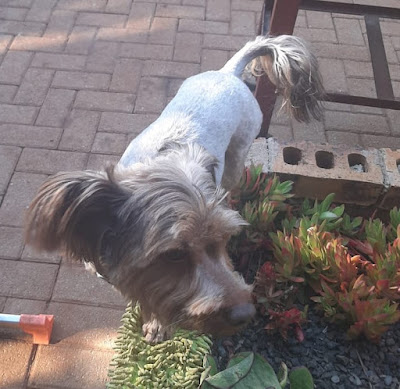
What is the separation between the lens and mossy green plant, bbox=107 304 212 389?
240 centimetres

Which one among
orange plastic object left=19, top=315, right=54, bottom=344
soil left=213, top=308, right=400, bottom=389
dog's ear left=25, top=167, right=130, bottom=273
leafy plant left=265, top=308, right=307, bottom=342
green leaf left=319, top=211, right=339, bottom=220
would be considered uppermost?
dog's ear left=25, top=167, right=130, bottom=273

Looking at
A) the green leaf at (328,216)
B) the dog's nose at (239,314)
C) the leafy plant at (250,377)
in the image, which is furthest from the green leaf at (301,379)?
the green leaf at (328,216)

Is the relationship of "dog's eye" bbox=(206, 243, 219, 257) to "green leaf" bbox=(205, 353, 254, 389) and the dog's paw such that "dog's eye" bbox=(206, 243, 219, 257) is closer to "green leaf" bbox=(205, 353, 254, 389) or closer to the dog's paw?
"green leaf" bbox=(205, 353, 254, 389)

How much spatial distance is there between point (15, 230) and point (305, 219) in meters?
2.15

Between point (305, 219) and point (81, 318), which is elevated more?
point (305, 219)

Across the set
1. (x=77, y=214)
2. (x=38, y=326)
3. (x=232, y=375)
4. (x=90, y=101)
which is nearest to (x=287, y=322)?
(x=232, y=375)

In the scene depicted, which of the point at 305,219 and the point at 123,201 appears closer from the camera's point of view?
the point at 123,201

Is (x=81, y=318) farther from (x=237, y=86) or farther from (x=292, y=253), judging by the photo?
(x=237, y=86)

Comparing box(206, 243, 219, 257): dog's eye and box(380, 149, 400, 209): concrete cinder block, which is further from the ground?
box(206, 243, 219, 257): dog's eye

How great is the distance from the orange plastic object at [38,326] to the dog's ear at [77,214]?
98 cm

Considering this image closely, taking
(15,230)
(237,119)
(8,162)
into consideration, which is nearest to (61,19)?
(8,162)

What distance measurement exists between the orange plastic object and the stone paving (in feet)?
0.21

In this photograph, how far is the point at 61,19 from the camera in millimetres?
5465

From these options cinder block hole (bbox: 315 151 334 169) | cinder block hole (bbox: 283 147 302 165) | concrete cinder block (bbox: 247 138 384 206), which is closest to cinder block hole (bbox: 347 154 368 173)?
concrete cinder block (bbox: 247 138 384 206)
